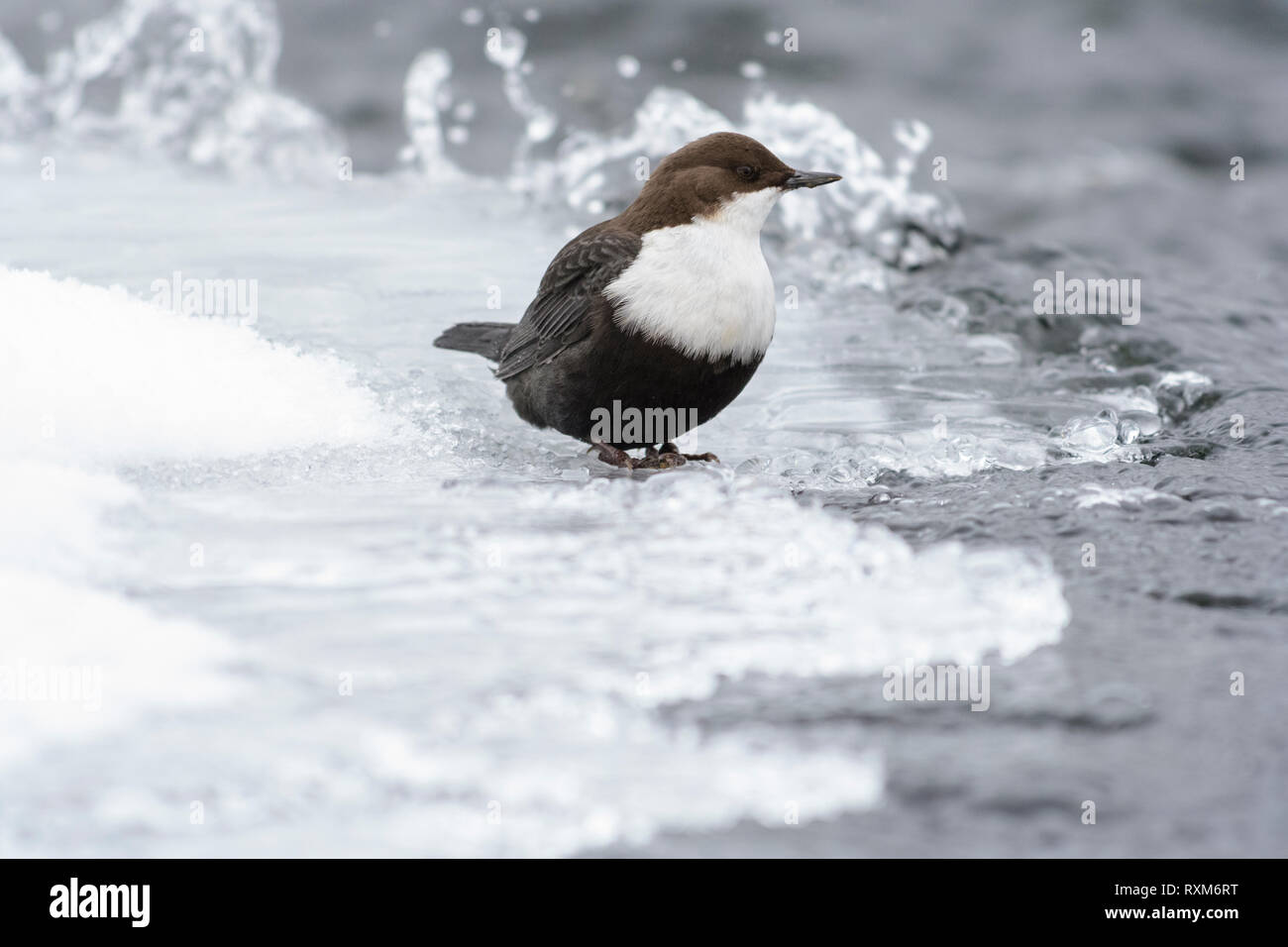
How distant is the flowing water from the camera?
7.60ft

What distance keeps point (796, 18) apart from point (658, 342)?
20.9 feet

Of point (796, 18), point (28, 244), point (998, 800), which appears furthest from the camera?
point (796, 18)

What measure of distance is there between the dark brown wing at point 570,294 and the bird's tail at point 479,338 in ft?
0.57

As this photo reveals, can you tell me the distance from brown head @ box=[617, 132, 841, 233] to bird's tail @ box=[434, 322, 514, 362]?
0.75 meters

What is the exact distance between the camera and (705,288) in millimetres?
3781

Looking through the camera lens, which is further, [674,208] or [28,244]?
[28,244]

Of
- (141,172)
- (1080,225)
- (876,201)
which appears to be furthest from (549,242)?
(1080,225)

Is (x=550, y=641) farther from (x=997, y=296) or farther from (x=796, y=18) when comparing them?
(x=796, y=18)

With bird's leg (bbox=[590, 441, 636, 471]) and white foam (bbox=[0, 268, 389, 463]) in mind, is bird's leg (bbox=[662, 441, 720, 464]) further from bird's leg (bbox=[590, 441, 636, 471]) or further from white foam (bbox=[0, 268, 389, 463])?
white foam (bbox=[0, 268, 389, 463])

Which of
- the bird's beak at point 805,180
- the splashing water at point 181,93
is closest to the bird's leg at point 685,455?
the bird's beak at point 805,180

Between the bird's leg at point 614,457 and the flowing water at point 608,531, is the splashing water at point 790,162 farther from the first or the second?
the bird's leg at point 614,457

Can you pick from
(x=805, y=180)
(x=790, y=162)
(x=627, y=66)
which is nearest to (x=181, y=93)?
(x=627, y=66)

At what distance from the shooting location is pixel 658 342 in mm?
3787

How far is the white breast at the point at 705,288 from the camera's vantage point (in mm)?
3770
